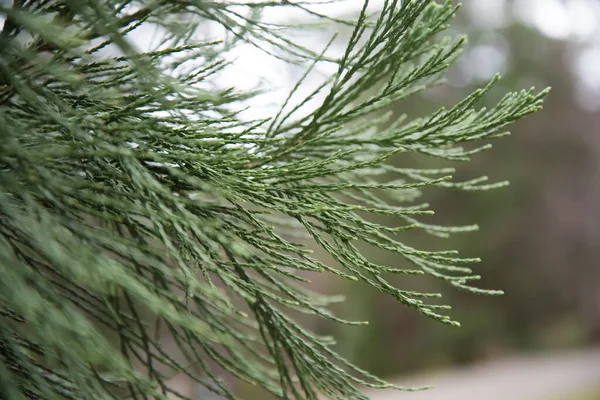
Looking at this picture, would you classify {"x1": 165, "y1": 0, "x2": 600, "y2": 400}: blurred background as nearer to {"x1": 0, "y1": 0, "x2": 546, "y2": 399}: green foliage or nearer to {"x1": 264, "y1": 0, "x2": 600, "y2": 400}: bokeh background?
{"x1": 264, "y1": 0, "x2": 600, "y2": 400}: bokeh background

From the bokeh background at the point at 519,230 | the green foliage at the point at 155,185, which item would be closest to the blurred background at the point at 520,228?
the bokeh background at the point at 519,230

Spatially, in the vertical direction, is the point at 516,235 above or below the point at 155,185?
above

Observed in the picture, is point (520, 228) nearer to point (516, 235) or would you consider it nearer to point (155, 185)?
point (516, 235)

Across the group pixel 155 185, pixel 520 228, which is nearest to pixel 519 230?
pixel 520 228

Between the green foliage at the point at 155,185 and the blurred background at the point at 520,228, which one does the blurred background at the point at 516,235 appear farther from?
the green foliage at the point at 155,185

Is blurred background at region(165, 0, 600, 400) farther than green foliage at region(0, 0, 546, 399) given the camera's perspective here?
Yes

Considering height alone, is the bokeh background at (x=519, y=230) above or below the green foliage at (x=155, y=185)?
above

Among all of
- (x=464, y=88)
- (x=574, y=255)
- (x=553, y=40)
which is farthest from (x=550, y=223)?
(x=553, y=40)

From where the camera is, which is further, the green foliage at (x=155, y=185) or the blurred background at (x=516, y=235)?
the blurred background at (x=516, y=235)

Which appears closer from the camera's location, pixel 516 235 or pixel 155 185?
pixel 155 185

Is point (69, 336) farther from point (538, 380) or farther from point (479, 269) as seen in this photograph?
point (479, 269)

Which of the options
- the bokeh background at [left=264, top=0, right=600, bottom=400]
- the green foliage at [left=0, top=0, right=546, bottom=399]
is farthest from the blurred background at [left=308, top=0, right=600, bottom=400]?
the green foliage at [left=0, top=0, right=546, bottom=399]
